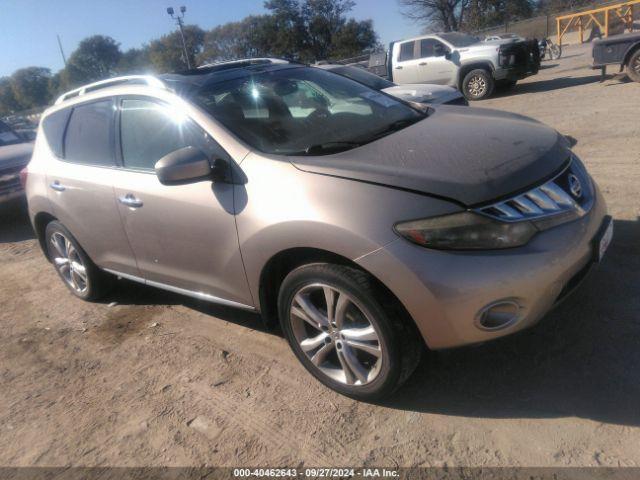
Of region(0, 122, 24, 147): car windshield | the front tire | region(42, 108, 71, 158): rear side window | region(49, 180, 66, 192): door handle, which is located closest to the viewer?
the front tire

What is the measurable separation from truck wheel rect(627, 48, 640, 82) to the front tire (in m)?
11.1

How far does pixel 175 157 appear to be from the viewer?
2.82 meters

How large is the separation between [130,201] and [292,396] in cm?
160

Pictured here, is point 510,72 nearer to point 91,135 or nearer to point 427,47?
point 427,47

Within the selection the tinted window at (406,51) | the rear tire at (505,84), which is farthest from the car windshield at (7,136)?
the rear tire at (505,84)

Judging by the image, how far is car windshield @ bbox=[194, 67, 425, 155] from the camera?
2994mm

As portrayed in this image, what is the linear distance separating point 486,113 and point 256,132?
1.57 metres

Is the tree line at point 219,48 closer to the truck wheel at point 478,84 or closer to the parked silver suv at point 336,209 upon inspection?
the truck wheel at point 478,84

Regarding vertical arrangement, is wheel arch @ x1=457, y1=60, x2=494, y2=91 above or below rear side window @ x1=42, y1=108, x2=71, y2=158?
below

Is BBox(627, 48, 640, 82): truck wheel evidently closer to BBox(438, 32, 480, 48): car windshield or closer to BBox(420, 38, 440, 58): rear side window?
BBox(438, 32, 480, 48): car windshield

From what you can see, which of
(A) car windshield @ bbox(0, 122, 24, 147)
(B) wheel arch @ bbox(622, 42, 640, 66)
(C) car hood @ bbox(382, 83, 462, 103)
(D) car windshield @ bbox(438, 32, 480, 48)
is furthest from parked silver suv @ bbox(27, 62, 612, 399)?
(D) car windshield @ bbox(438, 32, 480, 48)

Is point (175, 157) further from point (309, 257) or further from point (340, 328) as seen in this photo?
point (340, 328)

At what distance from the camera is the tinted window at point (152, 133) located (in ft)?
10.1

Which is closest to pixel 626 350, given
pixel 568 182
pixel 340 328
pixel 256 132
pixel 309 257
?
pixel 568 182
